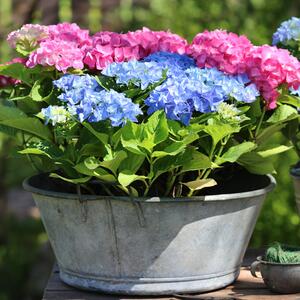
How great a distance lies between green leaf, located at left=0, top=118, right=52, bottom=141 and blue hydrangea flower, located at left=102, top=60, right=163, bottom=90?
0.23 metres

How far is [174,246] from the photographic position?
80.3 inches

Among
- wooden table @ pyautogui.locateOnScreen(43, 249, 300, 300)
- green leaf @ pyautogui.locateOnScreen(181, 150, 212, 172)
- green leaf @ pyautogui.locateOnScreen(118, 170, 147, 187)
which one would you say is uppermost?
green leaf @ pyautogui.locateOnScreen(181, 150, 212, 172)

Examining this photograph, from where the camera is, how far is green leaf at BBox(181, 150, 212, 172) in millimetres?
1975

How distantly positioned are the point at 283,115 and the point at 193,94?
1.00 feet

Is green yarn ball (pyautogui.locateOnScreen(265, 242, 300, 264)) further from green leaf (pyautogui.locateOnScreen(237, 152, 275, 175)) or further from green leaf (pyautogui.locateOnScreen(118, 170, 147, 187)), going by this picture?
green leaf (pyautogui.locateOnScreen(118, 170, 147, 187))

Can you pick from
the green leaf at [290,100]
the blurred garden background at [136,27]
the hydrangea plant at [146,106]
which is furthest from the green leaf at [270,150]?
the blurred garden background at [136,27]

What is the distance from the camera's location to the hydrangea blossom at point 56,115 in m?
1.95

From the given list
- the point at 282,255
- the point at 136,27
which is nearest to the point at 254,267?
Answer: the point at 282,255

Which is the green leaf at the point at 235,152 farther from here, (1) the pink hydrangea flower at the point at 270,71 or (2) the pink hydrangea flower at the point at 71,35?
(2) the pink hydrangea flower at the point at 71,35

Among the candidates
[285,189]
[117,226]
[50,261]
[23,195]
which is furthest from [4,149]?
[23,195]

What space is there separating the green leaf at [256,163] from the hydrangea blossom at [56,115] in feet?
1.58

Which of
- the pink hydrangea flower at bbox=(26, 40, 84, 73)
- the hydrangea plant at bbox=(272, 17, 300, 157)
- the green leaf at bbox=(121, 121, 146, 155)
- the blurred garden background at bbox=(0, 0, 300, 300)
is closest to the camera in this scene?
the green leaf at bbox=(121, 121, 146, 155)

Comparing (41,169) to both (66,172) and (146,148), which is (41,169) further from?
(146,148)

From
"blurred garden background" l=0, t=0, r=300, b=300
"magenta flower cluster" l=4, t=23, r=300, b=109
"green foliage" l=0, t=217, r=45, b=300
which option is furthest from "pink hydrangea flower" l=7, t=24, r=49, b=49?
"green foliage" l=0, t=217, r=45, b=300
